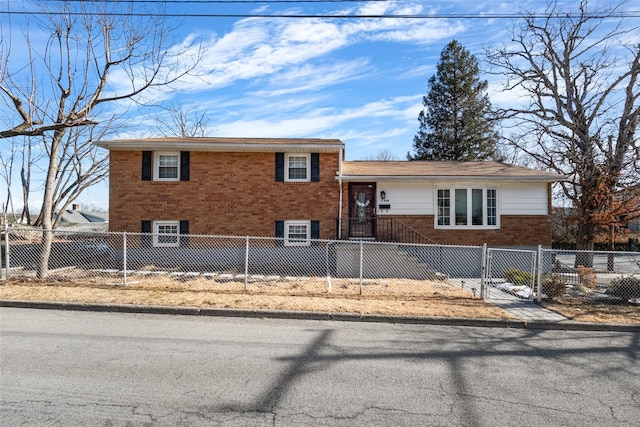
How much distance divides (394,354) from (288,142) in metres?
10.3

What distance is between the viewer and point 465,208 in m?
14.3

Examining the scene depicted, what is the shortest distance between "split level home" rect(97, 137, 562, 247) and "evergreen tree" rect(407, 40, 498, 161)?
18.3 metres

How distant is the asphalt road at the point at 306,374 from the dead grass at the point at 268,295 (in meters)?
0.78

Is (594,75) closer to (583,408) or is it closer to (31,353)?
(583,408)

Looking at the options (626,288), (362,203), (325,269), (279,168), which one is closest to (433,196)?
(362,203)

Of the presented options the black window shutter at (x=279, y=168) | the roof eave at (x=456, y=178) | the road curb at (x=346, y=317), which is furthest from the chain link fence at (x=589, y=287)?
the black window shutter at (x=279, y=168)

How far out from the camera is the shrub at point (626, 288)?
29.1 ft

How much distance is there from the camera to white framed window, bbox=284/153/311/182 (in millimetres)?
14055

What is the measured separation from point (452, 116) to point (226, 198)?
→ 23794mm

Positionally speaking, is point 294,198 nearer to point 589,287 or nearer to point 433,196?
point 433,196

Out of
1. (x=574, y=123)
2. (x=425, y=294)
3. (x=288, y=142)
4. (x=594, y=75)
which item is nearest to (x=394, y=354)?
(x=425, y=294)

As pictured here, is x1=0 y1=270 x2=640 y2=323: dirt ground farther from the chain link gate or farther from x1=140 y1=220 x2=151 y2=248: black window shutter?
x1=140 y1=220 x2=151 y2=248: black window shutter

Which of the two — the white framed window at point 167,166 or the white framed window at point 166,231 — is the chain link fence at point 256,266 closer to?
the white framed window at point 166,231

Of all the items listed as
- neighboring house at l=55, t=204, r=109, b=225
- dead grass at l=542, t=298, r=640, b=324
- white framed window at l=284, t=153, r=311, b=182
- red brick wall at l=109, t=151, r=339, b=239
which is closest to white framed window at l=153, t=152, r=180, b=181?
red brick wall at l=109, t=151, r=339, b=239
